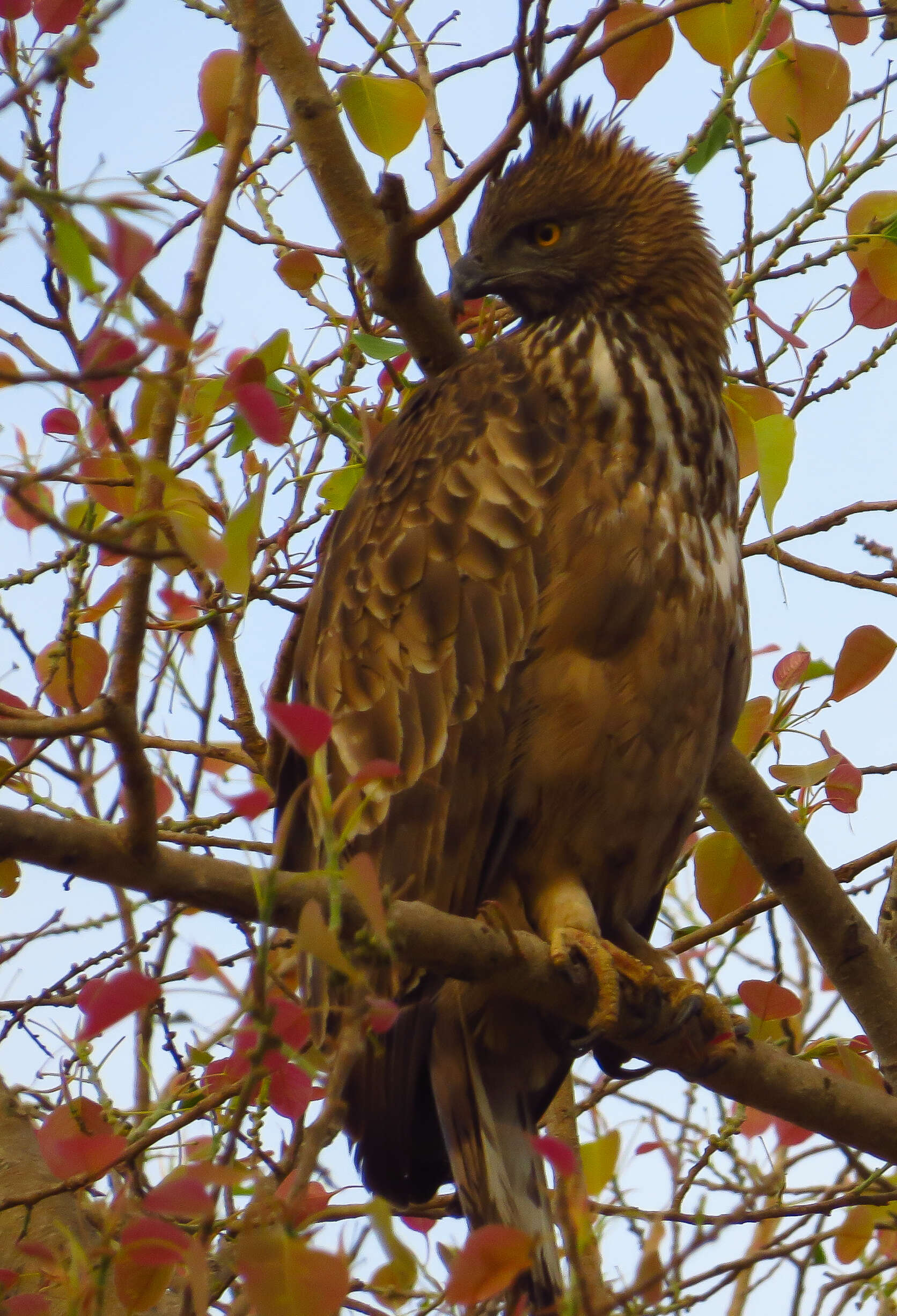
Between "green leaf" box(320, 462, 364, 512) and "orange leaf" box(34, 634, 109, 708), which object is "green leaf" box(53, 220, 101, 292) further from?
"green leaf" box(320, 462, 364, 512)

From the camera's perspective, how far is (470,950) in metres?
2.26

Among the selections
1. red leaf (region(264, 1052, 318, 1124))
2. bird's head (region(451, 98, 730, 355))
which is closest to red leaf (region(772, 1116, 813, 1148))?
red leaf (region(264, 1052, 318, 1124))

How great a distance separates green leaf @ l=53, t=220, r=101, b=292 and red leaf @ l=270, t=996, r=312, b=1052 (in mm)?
770

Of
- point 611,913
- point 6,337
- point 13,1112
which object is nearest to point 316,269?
point 6,337

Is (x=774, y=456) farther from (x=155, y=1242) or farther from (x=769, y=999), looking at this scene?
(x=155, y=1242)

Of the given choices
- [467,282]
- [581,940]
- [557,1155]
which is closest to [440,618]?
[581,940]

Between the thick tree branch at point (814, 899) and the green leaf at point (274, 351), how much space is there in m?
1.79

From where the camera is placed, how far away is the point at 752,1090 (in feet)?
10.1

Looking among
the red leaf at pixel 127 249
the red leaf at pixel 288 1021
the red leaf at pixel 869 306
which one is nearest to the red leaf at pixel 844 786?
the red leaf at pixel 869 306

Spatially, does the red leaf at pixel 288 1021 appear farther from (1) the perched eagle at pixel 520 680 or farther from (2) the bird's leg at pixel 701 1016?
(2) the bird's leg at pixel 701 1016

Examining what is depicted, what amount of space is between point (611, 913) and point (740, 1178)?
3.53ft

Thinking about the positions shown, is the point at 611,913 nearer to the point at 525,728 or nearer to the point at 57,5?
the point at 525,728

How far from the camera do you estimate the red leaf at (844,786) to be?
11.1 ft

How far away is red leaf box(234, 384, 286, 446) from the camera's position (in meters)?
1.67
